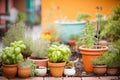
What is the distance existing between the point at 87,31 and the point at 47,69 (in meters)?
1.00

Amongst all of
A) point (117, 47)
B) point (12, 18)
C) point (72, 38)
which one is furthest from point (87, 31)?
point (12, 18)

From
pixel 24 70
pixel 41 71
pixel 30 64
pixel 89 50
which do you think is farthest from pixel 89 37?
pixel 24 70

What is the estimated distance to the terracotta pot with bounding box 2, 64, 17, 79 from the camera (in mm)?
5716

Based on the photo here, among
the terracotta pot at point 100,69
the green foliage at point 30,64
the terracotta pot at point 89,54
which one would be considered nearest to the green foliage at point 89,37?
the terracotta pot at point 89,54

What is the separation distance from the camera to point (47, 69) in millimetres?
6211

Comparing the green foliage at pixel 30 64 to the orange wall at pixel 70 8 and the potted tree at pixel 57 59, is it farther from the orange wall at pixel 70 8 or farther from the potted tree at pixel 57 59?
the orange wall at pixel 70 8

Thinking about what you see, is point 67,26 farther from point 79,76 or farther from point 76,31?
point 79,76

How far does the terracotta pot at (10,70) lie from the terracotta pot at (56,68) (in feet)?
2.01

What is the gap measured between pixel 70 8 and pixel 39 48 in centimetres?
329

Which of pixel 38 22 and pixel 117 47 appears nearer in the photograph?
pixel 117 47

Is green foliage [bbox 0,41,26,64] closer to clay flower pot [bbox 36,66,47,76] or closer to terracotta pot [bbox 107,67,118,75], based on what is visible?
clay flower pot [bbox 36,66,47,76]

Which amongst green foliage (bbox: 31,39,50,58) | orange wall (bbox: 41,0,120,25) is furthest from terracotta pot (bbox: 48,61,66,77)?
orange wall (bbox: 41,0,120,25)

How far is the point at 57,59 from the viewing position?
5.93 metres

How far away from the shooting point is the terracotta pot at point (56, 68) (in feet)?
19.4
